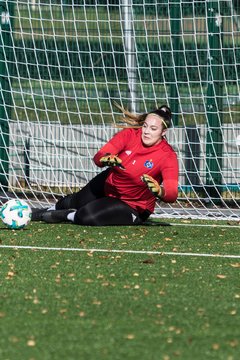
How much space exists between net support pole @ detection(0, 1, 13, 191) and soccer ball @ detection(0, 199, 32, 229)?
3122mm

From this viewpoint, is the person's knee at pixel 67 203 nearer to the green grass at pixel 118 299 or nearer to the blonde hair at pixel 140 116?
the blonde hair at pixel 140 116

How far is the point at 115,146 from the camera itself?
9898 mm

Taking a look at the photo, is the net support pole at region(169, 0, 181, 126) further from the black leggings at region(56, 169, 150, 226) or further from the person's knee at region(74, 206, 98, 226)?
the person's knee at region(74, 206, 98, 226)

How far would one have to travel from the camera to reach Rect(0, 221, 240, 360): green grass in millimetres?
5109

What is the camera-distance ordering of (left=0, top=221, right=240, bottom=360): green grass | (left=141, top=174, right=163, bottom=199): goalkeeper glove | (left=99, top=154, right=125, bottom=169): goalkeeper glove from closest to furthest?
(left=0, top=221, right=240, bottom=360): green grass → (left=141, top=174, right=163, bottom=199): goalkeeper glove → (left=99, top=154, right=125, bottom=169): goalkeeper glove

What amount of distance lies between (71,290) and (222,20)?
6.55 meters

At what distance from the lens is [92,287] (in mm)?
6676

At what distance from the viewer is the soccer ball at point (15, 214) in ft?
30.9

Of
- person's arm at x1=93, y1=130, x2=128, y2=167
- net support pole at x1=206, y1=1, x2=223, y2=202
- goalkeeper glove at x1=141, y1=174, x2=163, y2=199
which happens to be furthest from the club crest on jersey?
net support pole at x1=206, y1=1, x2=223, y2=202

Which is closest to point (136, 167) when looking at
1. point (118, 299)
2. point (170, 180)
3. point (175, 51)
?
point (170, 180)

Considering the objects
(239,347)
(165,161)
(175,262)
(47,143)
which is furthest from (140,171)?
(239,347)

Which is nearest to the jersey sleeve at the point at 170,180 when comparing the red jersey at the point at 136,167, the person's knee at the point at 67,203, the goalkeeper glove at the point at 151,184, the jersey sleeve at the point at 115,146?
the red jersey at the point at 136,167

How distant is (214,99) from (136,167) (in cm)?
277

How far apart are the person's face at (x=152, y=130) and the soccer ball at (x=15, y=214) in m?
1.33
